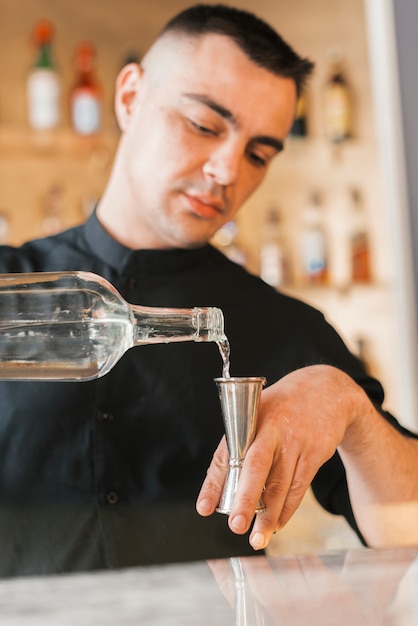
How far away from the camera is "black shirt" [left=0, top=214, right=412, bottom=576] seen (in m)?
1.22

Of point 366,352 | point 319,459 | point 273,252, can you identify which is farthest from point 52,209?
point 319,459

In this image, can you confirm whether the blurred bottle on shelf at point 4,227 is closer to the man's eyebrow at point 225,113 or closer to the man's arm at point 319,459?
the man's eyebrow at point 225,113

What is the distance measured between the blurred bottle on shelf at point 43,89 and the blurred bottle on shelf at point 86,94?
51 millimetres

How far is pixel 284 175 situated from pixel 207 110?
1.09 metres

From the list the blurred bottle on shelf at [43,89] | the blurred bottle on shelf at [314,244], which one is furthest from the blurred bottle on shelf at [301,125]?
the blurred bottle on shelf at [43,89]

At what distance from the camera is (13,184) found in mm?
2166

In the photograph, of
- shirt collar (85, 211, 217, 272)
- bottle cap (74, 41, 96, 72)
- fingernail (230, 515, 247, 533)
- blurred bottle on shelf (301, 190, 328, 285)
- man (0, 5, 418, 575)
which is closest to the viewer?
fingernail (230, 515, 247, 533)

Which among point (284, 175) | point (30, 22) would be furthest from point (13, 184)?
point (284, 175)

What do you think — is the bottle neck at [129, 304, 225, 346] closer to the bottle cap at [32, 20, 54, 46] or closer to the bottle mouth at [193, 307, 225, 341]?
the bottle mouth at [193, 307, 225, 341]

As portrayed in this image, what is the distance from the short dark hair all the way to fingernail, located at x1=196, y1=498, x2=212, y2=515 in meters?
0.77

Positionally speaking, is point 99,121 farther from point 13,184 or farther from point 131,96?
point 131,96

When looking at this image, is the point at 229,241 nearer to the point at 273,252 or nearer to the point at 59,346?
the point at 273,252

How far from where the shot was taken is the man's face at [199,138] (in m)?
1.26

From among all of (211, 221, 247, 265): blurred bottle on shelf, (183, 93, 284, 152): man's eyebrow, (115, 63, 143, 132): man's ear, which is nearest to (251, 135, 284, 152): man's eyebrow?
(183, 93, 284, 152): man's eyebrow
